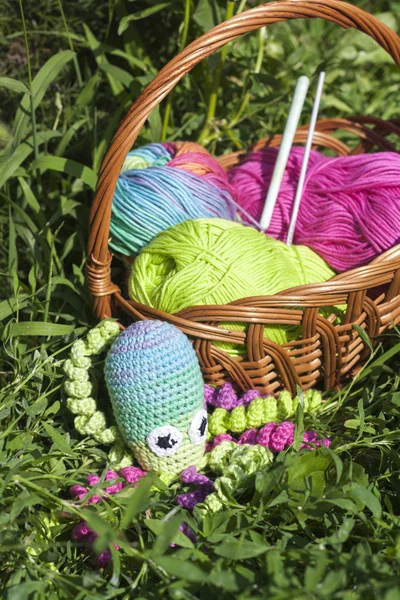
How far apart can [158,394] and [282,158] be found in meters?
0.62

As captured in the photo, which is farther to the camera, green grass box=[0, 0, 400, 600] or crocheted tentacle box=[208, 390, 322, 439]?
crocheted tentacle box=[208, 390, 322, 439]

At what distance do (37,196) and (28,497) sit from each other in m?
0.86

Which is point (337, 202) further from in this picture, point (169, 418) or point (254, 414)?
point (169, 418)

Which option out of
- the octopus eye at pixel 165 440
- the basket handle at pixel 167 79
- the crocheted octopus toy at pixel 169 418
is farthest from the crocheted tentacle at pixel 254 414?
the basket handle at pixel 167 79

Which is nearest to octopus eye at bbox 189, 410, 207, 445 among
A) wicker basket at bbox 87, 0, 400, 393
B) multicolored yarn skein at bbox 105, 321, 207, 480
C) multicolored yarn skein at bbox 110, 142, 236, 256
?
multicolored yarn skein at bbox 105, 321, 207, 480

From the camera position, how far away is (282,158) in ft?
4.36

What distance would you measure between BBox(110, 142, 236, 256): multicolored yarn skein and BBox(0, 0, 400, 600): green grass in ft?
0.45

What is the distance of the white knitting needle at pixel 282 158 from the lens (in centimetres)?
132

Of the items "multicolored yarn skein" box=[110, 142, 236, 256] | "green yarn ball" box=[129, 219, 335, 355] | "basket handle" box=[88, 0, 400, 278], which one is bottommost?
"green yarn ball" box=[129, 219, 335, 355]

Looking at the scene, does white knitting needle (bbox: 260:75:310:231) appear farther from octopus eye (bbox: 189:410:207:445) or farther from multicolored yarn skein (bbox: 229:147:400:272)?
octopus eye (bbox: 189:410:207:445)

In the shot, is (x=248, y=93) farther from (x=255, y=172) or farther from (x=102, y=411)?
(x=102, y=411)

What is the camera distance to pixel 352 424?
1007 mm

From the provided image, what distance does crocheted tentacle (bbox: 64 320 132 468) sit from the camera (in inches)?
41.2

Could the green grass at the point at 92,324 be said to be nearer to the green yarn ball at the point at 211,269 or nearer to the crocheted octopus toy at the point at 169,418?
the crocheted octopus toy at the point at 169,418
